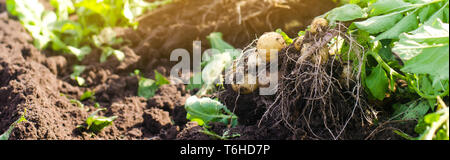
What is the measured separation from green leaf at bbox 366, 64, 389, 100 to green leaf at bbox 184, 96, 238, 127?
808mm

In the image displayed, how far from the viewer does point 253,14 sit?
3516mm

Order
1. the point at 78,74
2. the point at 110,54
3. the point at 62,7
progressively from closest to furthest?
the point at 78,74 < the point at 110,54 < the point at 62,7

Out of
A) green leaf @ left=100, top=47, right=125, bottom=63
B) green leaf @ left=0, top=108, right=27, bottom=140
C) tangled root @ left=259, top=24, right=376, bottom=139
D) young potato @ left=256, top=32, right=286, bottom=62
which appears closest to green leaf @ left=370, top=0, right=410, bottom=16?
tangled root @ left=259, top=24, right=376, bottom=139

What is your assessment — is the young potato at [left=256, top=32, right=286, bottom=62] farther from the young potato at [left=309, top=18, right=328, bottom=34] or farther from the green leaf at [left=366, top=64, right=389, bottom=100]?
the green leaf at [left=366, top=64, right=389, bottom=100]

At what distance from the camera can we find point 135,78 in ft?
11.2

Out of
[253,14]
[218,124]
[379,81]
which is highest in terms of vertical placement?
[253,14]

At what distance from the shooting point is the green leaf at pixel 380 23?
88.7 inches

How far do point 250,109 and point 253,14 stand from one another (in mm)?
1083

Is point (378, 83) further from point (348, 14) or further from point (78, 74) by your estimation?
point (78, 74)

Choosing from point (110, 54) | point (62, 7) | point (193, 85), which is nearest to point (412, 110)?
point (193, 85)

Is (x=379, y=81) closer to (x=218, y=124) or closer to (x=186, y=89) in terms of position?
(x=218, y=124)

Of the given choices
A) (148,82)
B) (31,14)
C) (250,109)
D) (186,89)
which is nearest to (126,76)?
(148,82)

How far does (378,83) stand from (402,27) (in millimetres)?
307

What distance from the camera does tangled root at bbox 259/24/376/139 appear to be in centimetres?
229
